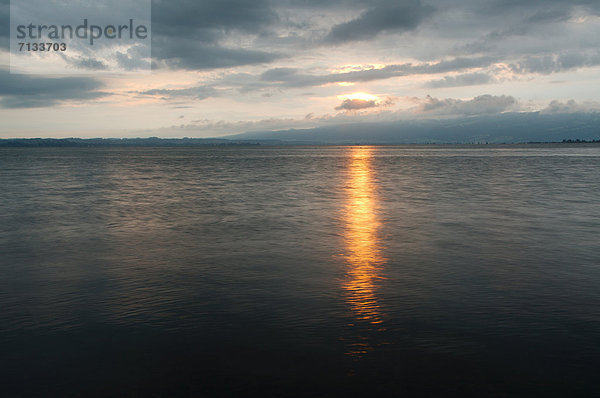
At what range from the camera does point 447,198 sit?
100 ft

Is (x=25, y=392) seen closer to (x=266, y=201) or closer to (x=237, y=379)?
(x=237, y=379)

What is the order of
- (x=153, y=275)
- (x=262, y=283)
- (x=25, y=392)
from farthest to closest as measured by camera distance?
(x=153, y=275), (x=262, y=283), (x=25, y=392)

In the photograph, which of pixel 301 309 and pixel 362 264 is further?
pixel 362 264

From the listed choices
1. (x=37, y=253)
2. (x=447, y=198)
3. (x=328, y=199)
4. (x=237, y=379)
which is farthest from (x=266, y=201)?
(x=237, y=379)

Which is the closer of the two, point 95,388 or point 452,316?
point 95,388

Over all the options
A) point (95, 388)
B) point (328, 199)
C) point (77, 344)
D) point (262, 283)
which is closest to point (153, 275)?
point (262, 283)

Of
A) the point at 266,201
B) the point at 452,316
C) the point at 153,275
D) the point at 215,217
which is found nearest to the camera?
Result: the point at 452,316

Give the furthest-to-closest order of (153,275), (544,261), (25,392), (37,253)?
(37,253), (544,261), (153,275), (25,392)

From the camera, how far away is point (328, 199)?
31.2 meters

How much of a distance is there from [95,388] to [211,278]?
5281 mm

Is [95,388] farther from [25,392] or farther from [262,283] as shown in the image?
[262,283]

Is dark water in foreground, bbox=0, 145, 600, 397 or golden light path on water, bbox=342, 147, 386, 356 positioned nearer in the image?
dark water in foreground, bbox=0, 145, 600, 397

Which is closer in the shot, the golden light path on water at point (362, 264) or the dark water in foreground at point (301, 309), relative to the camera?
the dark water in foreground at point (301, 309)

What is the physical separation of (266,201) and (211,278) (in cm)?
1778
